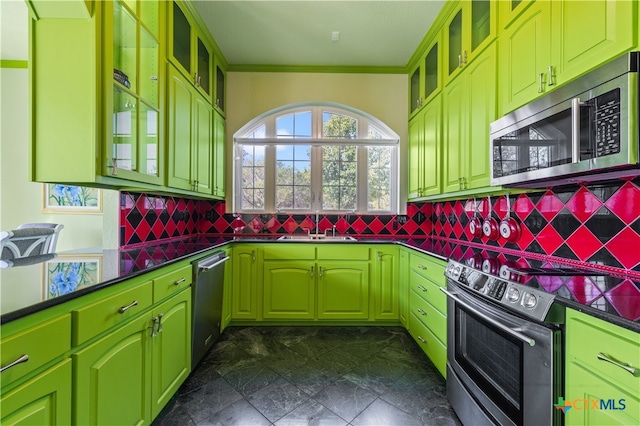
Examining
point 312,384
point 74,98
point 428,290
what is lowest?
point 312,384

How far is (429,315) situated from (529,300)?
1124mm

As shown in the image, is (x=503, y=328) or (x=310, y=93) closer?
(x=503, y=328)

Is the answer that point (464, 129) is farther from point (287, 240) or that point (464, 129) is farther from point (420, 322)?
A: point (287, 240)

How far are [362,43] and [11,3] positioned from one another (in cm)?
298

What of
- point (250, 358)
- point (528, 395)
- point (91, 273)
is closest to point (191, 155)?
point (91, 273)

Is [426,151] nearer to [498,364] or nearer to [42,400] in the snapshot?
[498,364]

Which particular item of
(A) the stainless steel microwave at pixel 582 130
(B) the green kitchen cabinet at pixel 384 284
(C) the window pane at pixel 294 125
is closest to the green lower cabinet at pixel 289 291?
(B) the green kitchen cabinet at pixel 384 284

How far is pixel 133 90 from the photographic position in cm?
157

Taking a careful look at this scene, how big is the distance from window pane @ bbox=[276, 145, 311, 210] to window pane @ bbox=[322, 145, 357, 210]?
0.20 m

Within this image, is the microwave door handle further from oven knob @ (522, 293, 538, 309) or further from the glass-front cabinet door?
the glass-front cabinet door

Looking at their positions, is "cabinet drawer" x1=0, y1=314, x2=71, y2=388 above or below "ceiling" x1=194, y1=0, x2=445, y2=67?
below

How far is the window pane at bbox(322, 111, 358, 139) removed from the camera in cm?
333

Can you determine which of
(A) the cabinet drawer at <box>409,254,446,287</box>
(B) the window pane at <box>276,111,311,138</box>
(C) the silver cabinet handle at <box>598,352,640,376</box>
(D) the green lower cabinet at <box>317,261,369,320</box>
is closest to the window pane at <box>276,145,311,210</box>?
(B) the window pane at <box>276,111,311,138</box>

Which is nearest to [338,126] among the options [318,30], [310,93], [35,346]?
[310,93]
